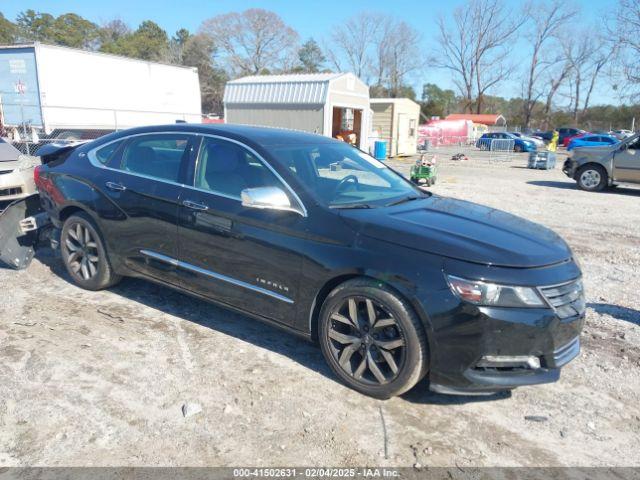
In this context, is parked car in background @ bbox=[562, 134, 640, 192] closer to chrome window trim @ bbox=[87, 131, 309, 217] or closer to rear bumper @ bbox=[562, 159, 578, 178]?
rear bumper @ bbox=[562, 159, 578, 178]

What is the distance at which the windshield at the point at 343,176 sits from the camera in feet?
12.1

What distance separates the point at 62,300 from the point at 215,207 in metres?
2.06

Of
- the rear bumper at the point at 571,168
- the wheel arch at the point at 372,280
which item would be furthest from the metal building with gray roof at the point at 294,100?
the wheel arch at the point at 372,280

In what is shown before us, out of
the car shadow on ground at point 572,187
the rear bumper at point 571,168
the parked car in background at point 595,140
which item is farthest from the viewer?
the parked car in background at point 595,140

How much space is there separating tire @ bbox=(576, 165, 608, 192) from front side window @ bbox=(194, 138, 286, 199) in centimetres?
1378

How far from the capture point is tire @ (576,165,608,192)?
14459 mm

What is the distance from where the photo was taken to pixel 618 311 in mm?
4949

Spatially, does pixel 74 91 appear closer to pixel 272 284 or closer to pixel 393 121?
pixel 393 121

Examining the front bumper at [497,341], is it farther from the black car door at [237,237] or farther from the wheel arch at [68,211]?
the wheel arch at [68,211]

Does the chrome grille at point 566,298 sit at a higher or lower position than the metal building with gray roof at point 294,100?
lower

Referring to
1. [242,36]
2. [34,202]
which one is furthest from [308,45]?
[34,202]

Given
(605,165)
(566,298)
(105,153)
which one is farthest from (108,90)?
(566,298)

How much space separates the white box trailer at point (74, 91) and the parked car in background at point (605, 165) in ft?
50.0

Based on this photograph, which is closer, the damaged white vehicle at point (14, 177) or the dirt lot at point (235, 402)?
the dirt lot at point (235, 402)
